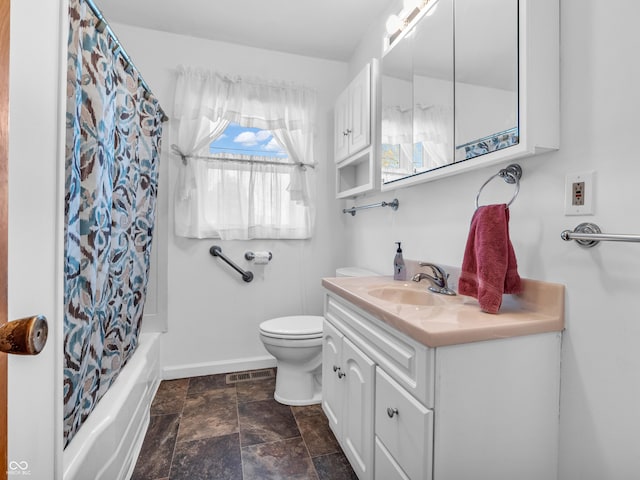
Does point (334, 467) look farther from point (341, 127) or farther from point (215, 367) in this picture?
point (341, 127)

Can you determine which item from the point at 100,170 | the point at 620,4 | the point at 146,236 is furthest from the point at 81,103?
the point at 620,4

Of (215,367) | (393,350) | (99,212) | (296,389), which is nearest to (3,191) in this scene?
(99,212)

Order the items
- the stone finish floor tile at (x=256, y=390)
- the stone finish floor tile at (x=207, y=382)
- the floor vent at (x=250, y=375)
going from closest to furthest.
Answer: the stone finish floor tile at (x=256, y=390)
the stone finish floor tile at (x=207, y=382)
the floor vent at (x=250, y=375)

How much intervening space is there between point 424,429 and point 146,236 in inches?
67.7

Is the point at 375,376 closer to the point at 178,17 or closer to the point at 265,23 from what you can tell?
the point at 265,23

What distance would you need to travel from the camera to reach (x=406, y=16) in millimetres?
1577

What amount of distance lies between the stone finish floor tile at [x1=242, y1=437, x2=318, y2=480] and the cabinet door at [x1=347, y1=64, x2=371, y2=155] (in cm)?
168

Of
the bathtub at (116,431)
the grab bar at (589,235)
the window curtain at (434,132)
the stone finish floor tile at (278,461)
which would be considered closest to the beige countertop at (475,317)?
the grab bar at (589,235)

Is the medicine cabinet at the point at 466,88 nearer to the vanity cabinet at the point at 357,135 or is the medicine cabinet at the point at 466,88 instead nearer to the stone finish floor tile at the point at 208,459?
the vanity cabinet at the point at 357,135

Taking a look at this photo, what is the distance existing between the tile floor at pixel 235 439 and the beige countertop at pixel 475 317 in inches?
32.4

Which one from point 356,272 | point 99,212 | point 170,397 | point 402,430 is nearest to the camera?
point 402,430

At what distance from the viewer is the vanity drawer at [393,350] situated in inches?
33.7

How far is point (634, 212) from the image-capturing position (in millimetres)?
799

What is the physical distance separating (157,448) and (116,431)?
1.31ft
